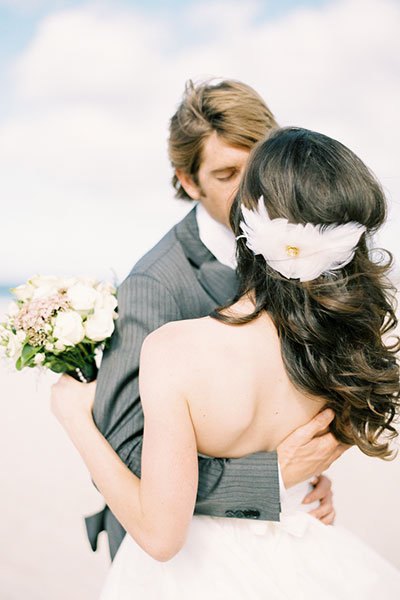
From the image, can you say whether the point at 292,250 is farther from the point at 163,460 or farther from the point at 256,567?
the point at 256,567

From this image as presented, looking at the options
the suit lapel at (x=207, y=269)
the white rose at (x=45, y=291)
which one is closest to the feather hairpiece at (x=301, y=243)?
the white rose at (x=45, y=291)

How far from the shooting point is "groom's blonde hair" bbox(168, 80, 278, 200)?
9.30 feet

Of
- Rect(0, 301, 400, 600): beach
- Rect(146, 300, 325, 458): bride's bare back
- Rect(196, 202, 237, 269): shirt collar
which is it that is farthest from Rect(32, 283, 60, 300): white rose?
Rect(0, 301, 400, 600): beach

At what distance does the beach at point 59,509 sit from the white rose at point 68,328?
1360 millimetres

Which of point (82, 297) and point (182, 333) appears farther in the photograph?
point (82, 297)

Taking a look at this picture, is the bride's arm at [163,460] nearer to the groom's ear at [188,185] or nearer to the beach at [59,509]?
the groom's ear at [188,185]

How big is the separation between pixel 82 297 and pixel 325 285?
0.90 meters

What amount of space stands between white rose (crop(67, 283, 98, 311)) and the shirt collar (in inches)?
29.6

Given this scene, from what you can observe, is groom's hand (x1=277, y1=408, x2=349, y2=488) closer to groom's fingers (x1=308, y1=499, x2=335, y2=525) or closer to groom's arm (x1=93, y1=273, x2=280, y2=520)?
groom's arm (x1=93, y1=273, x2=280, y2=520)

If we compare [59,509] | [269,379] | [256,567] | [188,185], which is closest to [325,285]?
[269,379]

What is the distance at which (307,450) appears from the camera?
6.06 feet

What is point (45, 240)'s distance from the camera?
24.8 m

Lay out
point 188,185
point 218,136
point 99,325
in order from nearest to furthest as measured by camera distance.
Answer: point 99,325
point 218,136
point 188,185

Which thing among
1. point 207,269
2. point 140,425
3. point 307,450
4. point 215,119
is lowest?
point 140,425
